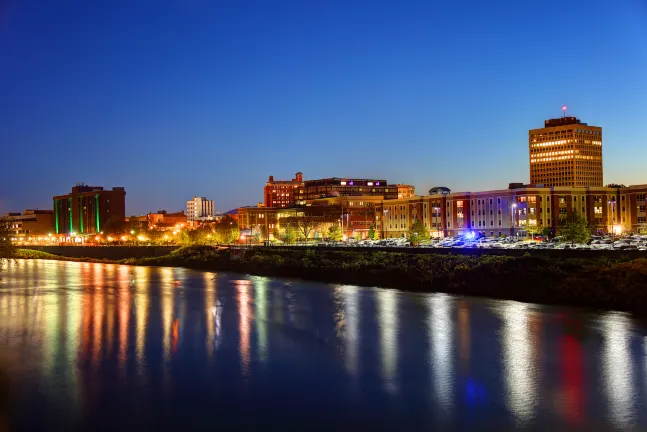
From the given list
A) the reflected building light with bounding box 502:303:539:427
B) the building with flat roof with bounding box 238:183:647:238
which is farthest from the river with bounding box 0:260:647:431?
the building with flat roof with bounding box 238:183:647:238

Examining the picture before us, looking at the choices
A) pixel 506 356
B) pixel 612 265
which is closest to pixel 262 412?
pixel 506 356

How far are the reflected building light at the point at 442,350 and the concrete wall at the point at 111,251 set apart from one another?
82.4 m

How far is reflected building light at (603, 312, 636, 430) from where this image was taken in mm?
16469

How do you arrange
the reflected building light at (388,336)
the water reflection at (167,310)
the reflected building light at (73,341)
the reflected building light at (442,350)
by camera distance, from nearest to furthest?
the reflected building light at (442,350)
the reflected building light at (73,341)
the reflected building light at (388,336)
the water reflection at (167,310)

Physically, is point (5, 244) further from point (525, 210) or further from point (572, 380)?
point (525, 210)

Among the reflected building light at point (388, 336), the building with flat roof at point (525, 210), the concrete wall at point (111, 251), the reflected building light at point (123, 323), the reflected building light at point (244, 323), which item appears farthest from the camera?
the building with flat roof at point (525, 210)

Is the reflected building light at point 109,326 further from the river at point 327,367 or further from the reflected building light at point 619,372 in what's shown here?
the reflected building light at point 619,372

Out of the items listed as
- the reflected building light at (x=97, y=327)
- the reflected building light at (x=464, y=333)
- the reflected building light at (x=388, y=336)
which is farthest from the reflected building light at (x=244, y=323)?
the reflected building light at (x=464, y=333)

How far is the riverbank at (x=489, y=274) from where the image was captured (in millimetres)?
35062

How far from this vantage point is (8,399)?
59.4 feet

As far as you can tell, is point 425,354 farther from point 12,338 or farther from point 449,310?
point 12,338

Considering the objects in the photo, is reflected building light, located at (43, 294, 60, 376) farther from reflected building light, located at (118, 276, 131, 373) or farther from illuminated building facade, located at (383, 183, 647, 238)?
illuminated building facade, located at (383, 183, 647, 238)

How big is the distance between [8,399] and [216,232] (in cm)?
12696

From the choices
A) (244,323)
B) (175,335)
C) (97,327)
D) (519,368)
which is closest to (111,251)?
(97,327)
